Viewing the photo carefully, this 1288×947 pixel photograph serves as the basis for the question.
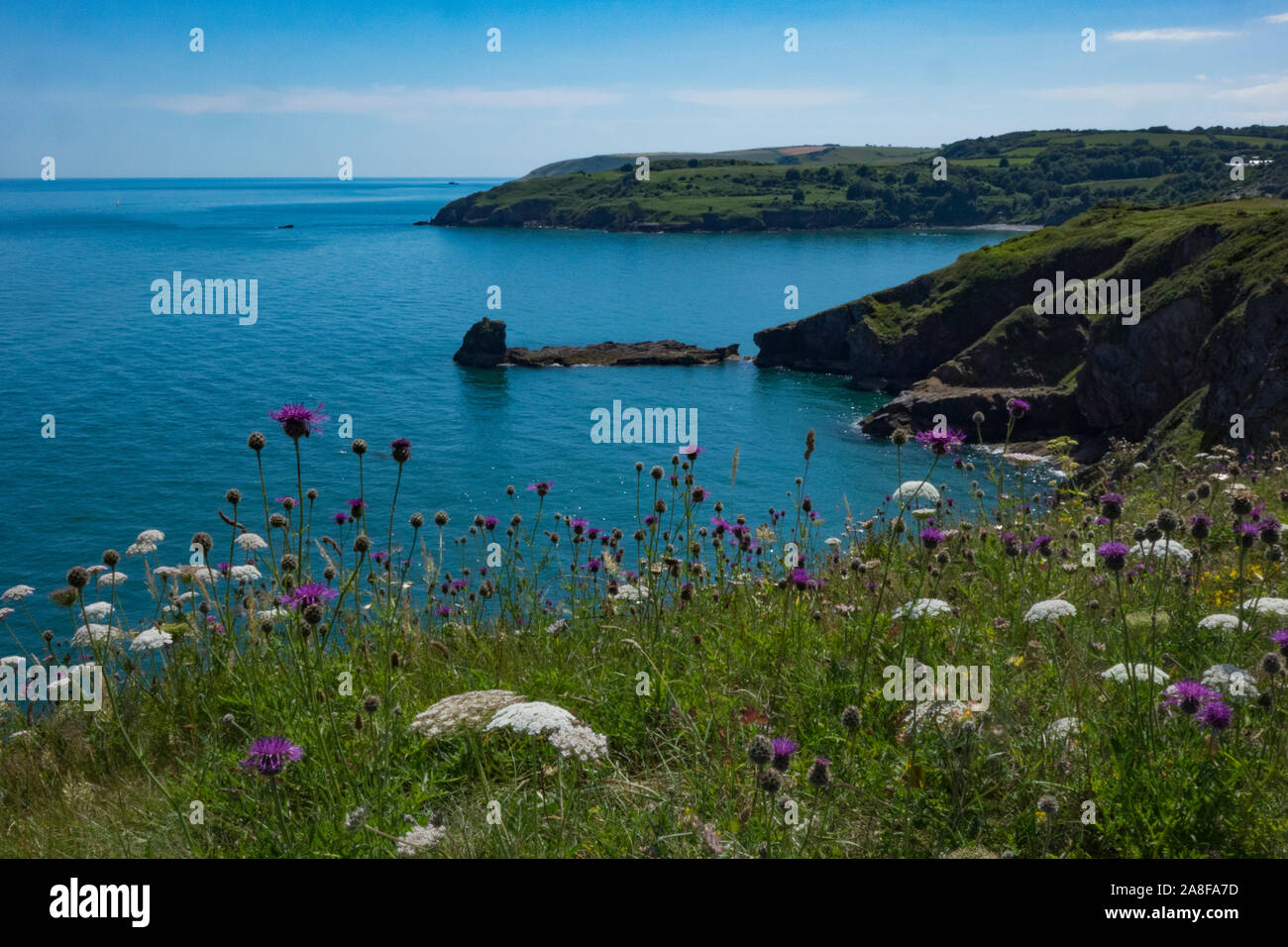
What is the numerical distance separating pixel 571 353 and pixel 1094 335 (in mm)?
53332

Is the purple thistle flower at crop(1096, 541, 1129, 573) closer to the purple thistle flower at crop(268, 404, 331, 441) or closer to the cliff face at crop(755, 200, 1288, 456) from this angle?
the purple thistle flower at crop(268, 404, 331, 441)

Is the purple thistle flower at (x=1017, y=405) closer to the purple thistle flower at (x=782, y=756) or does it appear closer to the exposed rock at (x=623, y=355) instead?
the purple thistle flower at (x=782, y=756)

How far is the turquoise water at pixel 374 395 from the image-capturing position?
52.9 m

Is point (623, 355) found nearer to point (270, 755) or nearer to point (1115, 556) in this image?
point (1115, 556)

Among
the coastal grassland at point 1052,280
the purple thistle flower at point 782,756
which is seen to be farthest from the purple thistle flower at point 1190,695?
the coastal grassland at point 1052,280

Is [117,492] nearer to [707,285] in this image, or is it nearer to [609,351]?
[609,351]

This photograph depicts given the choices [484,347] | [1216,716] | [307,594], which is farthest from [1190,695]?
[484,347]

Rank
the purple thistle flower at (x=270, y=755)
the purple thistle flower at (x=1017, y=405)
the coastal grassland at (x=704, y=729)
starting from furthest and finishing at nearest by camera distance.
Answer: the purple thistle flower at (x=1017, y=405) → the coastal grassland at (x=704, y=729) → the purple thistle flower at (x=270, y=755)

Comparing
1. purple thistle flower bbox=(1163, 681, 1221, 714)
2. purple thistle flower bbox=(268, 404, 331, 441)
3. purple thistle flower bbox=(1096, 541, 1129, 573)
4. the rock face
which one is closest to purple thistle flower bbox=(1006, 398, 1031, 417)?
purple thistle flower bbox=(1096, 541, 1129, 573)

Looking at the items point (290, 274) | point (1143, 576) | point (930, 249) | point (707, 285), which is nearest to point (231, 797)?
point (1143, 576)

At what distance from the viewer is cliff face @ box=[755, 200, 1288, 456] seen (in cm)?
4366

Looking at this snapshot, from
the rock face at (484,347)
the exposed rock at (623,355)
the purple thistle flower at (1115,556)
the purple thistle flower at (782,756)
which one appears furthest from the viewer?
the exposed rock at (623,355)

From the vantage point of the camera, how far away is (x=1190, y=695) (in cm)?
382

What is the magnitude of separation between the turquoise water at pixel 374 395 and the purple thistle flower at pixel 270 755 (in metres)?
31.2
